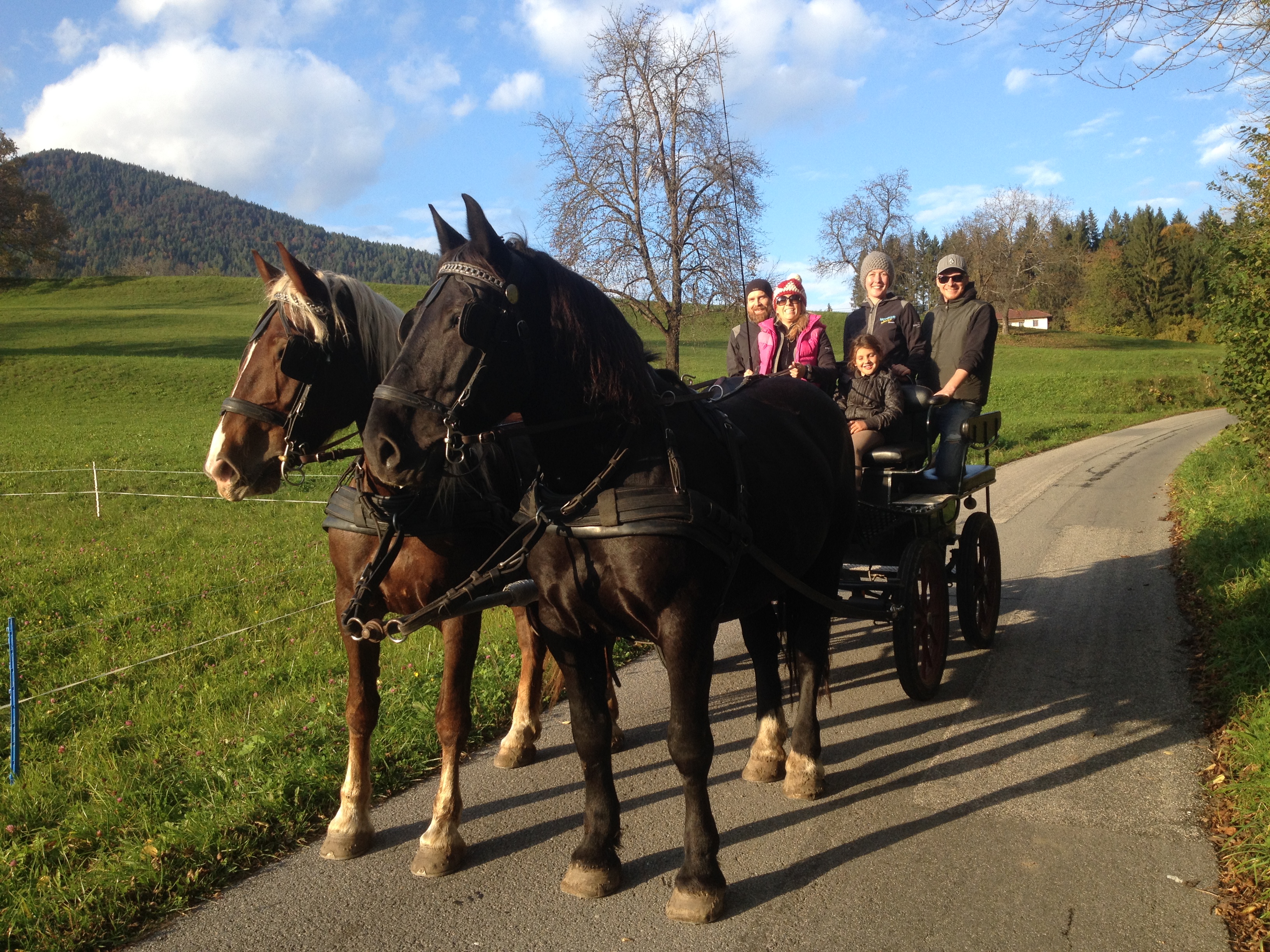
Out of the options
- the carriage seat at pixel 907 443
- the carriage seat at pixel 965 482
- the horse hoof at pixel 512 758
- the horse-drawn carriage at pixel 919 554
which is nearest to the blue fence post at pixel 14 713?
Result: the horse hoof at pixel 512 758

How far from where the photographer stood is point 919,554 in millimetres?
5199

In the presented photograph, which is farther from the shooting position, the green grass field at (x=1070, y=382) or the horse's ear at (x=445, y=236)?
the green grass field at (x=1070, y=382)

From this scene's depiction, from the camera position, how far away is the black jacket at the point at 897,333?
597 centimetres

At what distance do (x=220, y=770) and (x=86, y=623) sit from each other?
3.35 meters

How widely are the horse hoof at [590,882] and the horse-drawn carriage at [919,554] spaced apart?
1.90 meters

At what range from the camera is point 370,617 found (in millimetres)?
3611

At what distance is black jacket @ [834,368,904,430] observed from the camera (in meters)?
5.58

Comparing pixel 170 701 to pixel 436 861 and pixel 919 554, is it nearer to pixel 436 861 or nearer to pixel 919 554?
pixel 436 861

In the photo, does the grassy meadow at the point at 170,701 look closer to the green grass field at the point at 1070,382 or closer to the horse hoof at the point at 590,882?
the horse hoof at the point at 590,882

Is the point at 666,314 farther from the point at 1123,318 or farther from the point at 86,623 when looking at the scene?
the point at 1123,318

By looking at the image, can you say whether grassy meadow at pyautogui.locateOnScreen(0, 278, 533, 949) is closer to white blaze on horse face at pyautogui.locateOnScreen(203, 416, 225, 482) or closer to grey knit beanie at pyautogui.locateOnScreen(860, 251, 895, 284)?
white blaze on horse face at pyautogui.locateOnScreen(203, 416, 225, 482)

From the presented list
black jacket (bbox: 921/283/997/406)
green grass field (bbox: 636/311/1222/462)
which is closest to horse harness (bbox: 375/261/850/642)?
black jacket (bbox: 921/283/997/406)

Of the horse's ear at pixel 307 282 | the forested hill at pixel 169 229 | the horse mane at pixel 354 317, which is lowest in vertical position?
the horse mane at pixel 354 317

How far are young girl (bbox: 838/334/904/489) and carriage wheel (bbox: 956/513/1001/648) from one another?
99 centimetres
